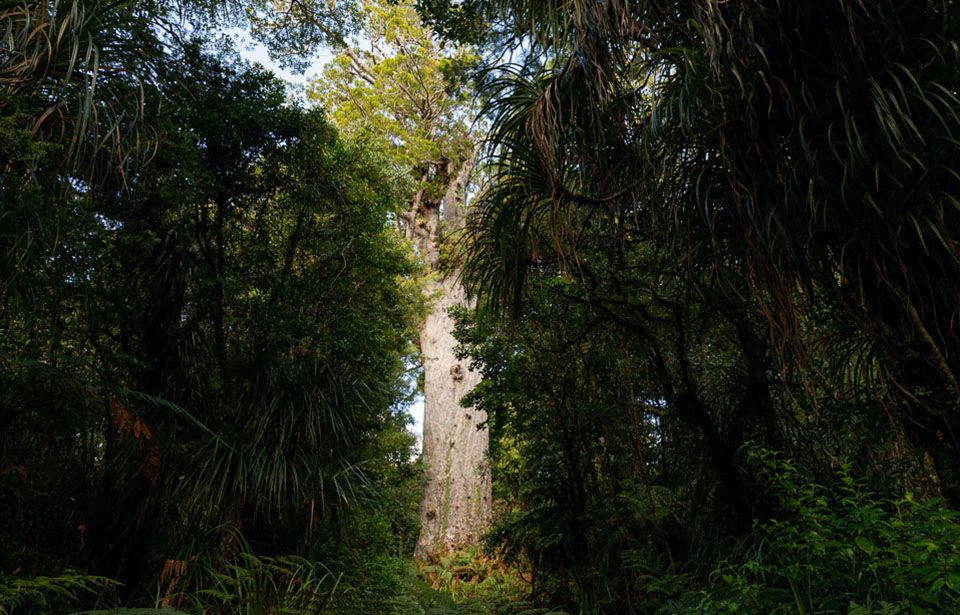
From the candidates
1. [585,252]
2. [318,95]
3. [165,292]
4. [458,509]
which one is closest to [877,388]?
[585,252]

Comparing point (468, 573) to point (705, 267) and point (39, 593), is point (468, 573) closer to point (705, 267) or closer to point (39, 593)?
point (705, 267)

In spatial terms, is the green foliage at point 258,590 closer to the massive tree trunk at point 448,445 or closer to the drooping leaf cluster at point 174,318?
the drooping leaf cluster at point 174,318

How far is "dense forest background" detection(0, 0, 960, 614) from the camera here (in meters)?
2.97

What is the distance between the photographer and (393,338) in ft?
20.6

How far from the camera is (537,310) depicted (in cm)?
509

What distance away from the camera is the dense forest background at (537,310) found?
297 cm

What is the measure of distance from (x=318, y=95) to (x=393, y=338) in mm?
6468

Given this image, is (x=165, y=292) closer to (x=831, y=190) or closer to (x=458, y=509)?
(x=831, y=190)

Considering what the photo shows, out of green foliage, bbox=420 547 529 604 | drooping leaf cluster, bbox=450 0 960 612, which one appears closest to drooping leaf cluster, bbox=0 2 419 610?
drooping leaf cluster, bbox=450 0 960 612

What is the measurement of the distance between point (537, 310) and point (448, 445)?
452cm

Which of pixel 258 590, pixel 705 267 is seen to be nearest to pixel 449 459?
pixel 258 590

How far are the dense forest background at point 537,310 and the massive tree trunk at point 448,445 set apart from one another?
2.33m

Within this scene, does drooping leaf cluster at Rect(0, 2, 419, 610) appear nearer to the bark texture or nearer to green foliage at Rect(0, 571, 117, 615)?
green foliage at Rect(0, 571, 117, 615)

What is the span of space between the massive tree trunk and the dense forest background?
2.33m
